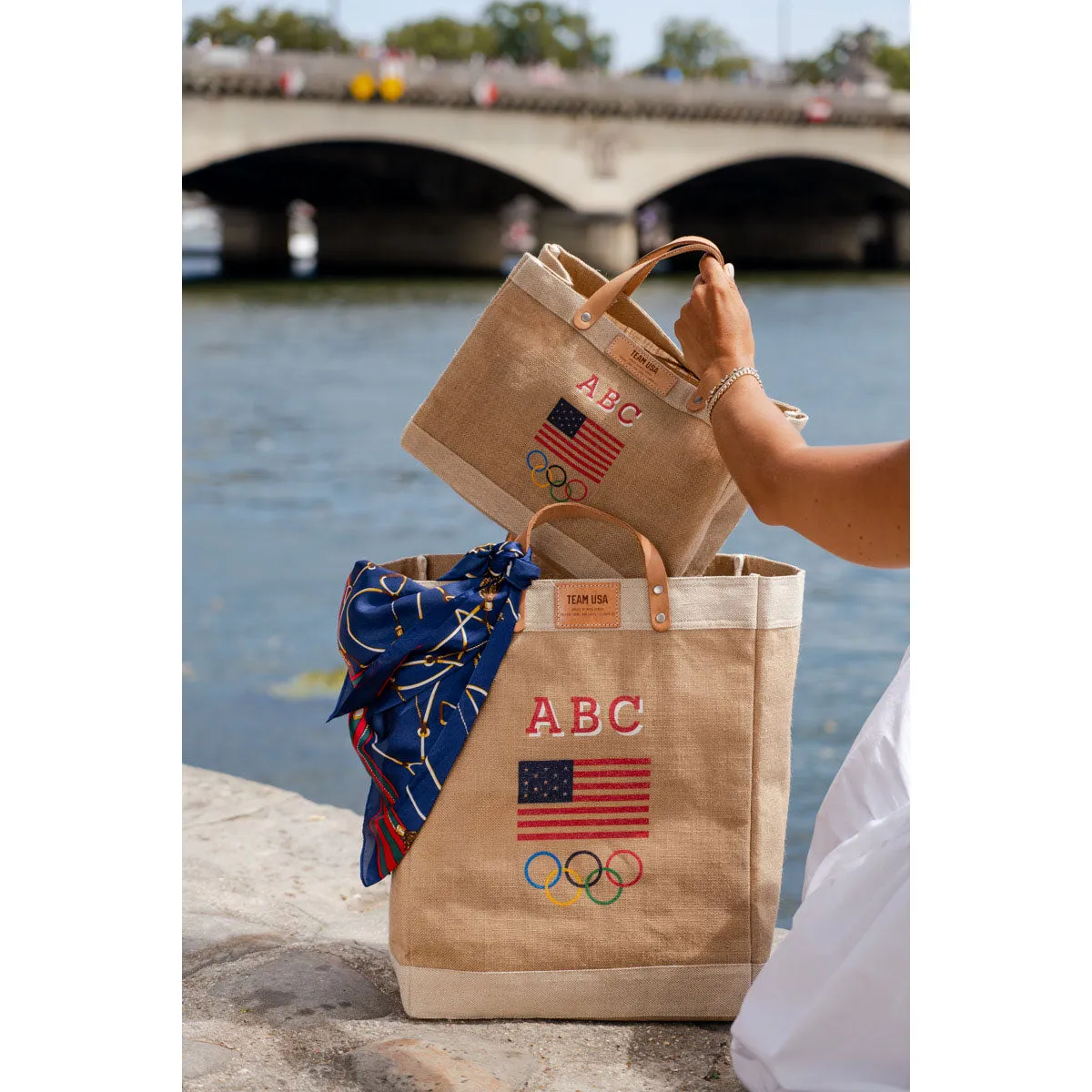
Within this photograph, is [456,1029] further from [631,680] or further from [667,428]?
[667,428]

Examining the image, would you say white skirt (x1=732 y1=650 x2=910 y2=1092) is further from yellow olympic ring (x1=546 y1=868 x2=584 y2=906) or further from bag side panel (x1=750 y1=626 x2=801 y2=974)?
yellow olympic ring (x1=546 y1=868 x2=584 y2=906)

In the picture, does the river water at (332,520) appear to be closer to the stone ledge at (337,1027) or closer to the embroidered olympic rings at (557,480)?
the stone ledge at (337,1027)

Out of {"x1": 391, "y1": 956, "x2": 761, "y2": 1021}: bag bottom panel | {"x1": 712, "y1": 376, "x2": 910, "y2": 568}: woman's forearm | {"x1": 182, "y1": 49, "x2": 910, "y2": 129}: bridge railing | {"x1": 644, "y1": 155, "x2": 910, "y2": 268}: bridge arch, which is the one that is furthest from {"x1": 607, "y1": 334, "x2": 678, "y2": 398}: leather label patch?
{"x1": 644, "y1": 155, "x2": 910, "y2": 268}: bridge arch

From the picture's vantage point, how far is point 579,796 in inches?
77.6

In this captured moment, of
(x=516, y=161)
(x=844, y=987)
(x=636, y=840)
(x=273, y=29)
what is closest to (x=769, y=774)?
(x=636, y=840)

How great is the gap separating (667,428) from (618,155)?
28713mm

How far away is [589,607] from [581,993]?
1.77 feet

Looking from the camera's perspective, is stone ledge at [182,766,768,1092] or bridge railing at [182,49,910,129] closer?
stone ledge at [182,766,768,1092]

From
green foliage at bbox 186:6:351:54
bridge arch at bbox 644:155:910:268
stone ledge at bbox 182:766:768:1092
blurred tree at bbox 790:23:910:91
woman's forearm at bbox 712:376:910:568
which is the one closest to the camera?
woman's forearm at bbox 712:376:910:568

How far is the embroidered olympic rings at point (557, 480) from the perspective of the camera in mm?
2053

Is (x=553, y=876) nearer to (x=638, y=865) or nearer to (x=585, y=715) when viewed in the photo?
(x=638, y=865)

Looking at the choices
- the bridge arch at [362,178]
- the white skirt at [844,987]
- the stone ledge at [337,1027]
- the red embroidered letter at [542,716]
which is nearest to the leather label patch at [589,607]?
the red embroidered letter at [542,716]

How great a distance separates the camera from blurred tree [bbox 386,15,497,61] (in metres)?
50.1

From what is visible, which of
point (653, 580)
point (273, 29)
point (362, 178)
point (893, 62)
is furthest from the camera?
point (273, 29)
